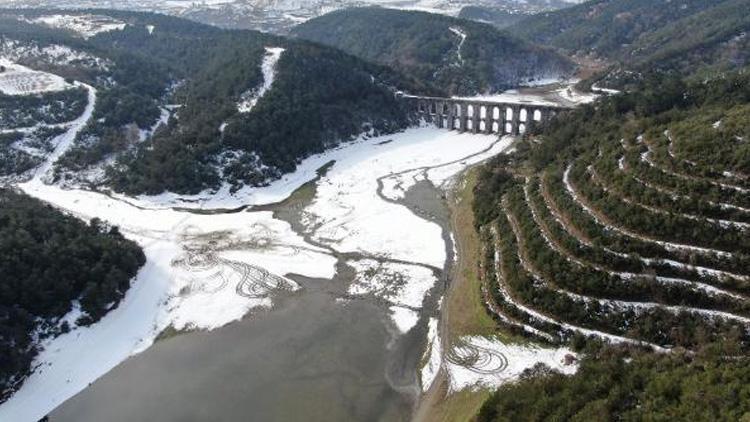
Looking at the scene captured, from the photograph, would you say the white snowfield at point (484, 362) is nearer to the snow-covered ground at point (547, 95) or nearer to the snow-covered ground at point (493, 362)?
the snow-covered ground at point (493, 362)

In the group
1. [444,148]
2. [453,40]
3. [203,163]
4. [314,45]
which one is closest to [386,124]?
[444,148]

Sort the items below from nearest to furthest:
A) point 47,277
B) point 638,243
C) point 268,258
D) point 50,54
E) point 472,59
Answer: point 638,243, point 47,277, point 268,258, point 50,54, point 472,59

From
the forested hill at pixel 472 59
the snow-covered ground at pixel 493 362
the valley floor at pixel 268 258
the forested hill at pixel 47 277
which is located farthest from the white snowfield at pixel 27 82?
the snow-covered ground at pixel 493 362

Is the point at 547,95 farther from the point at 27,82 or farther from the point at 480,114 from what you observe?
the point at 27,82

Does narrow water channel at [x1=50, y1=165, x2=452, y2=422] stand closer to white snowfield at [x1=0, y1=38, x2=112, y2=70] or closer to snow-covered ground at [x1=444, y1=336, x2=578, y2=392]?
snow-covered ground at [x1=444, y1=336, x2=578, y2=392]

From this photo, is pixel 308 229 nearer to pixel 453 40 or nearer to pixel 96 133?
pixel 96 133

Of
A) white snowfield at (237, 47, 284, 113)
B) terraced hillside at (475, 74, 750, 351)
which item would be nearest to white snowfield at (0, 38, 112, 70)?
white snowfield at (237, 47, 284, 113)

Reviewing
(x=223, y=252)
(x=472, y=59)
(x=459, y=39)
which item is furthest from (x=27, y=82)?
(x=459, y=39)
